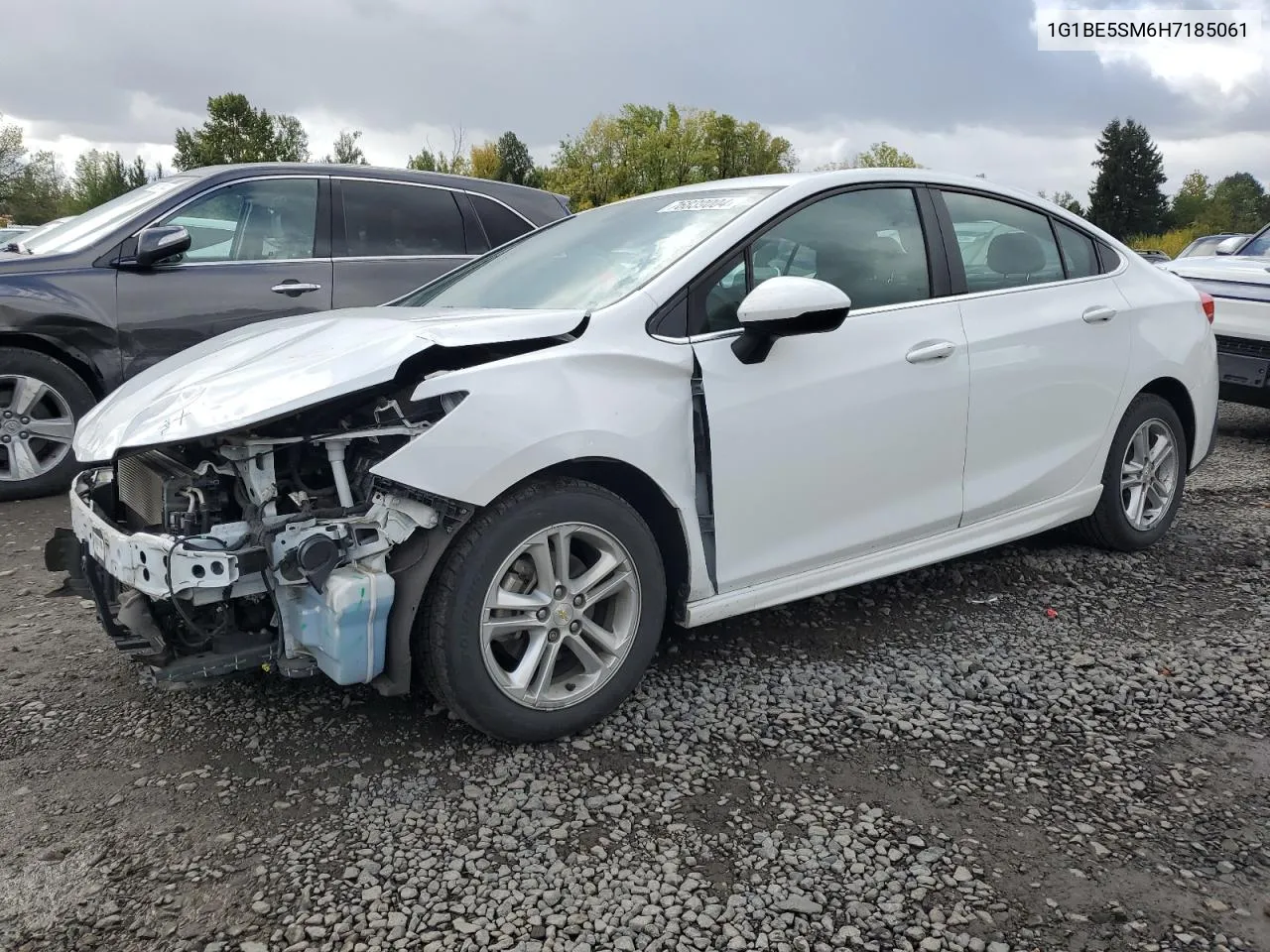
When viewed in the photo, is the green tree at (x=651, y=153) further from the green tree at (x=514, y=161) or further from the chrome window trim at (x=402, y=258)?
the chrome window trim at (x=402, y=258)

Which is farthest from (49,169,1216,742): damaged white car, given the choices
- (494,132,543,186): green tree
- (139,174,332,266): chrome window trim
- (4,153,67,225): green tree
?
(494,132,543,186): green tree

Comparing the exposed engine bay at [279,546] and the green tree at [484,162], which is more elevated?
the green tree at [484,162]

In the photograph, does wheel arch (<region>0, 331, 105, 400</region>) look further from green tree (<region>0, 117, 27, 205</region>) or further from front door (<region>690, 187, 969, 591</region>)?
green tree (<region>0, 117, 27, 205</region>)

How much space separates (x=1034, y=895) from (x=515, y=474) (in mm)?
1569

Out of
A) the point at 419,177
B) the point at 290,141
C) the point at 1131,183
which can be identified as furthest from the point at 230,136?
the point at 1131,183

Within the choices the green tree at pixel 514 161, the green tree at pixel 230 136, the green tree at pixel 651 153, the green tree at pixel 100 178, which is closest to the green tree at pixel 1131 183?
the green tree at pixel 651 153

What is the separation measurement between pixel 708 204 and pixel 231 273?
3.37 m

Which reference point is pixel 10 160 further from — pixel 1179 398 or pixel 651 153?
pixel 1179 398

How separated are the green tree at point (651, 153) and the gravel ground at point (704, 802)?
61.3 m

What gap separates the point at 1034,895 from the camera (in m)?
2.27

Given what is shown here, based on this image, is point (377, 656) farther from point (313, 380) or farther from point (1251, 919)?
point (1251, 919)

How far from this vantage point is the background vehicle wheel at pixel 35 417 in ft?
17.7

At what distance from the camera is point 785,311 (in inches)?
115

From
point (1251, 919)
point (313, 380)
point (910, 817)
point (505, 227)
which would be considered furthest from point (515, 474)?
point (505, 227)
